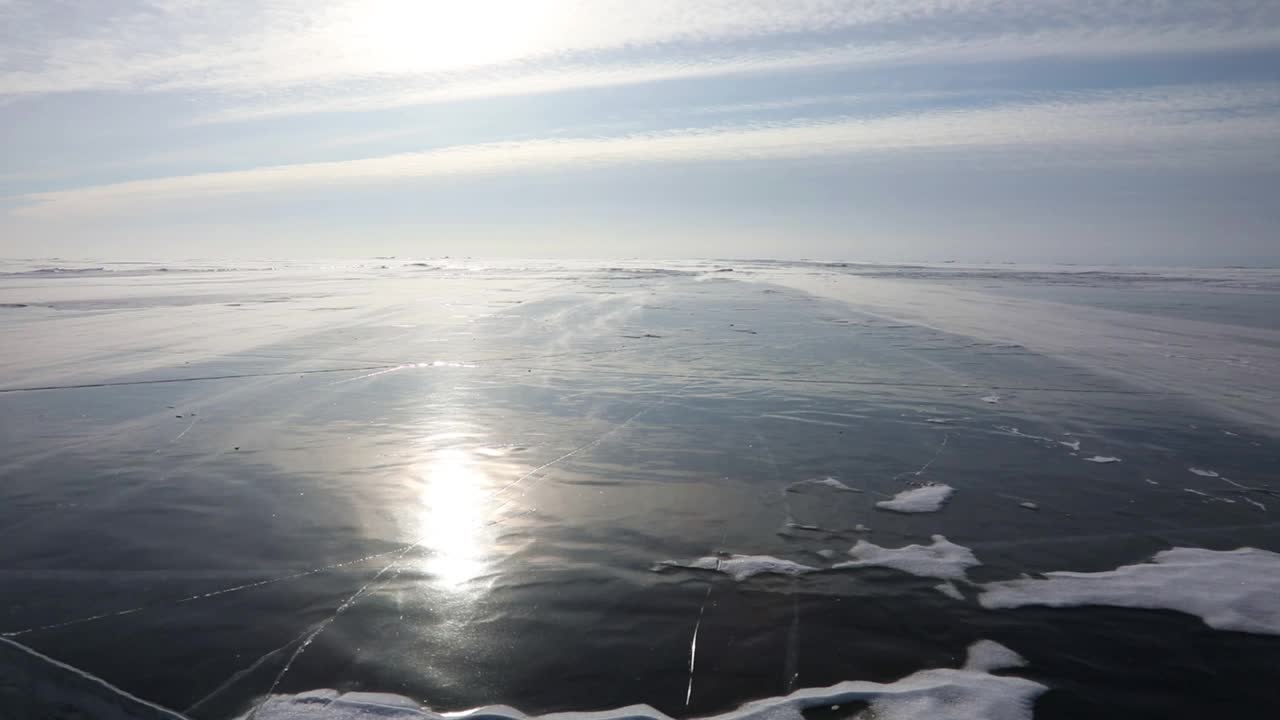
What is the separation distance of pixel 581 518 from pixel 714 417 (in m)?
3.69

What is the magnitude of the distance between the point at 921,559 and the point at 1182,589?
1.56m

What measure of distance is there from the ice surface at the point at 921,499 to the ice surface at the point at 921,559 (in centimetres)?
65

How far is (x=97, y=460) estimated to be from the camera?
7.41 m

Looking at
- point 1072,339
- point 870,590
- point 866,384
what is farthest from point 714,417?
point 1072,339

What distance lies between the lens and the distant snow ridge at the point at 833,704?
11.5 ft

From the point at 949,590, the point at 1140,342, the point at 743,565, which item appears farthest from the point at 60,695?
the point at 1140,342

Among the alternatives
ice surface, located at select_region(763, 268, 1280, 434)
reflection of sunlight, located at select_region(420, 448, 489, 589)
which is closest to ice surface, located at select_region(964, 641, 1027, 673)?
reflection of sunlight, located at select_region(420, 448, 489, 589)

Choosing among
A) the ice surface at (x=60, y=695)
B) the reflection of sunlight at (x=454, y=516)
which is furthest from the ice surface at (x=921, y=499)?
the ice surface at (x=60, y=695)

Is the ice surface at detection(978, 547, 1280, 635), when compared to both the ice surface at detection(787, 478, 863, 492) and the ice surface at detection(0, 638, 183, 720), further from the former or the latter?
the ice surface at detection(0, 638, 183, 720)

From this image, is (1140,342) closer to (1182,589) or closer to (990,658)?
(1182,589)

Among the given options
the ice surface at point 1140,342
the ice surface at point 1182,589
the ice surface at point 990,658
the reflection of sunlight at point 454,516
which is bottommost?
the ice surface at point 990,658

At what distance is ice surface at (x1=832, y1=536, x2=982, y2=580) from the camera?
5.02 m

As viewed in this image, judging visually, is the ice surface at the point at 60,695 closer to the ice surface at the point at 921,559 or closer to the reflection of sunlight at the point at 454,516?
the reflection of sunlight at the point at 454,516

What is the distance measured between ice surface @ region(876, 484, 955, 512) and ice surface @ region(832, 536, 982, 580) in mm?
650
